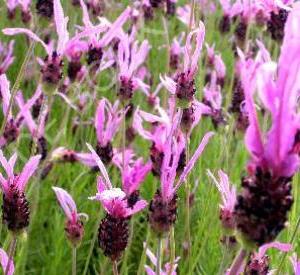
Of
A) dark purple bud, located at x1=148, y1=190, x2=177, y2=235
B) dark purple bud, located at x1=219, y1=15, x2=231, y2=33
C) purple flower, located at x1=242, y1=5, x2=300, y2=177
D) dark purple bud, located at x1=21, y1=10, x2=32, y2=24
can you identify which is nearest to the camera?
purple flower, located at x1=242, y1=5, x2=300, y2=177

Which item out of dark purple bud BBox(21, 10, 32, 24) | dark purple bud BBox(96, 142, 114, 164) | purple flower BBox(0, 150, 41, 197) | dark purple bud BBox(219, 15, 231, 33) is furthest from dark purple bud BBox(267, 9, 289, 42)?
dark purple bud BBox(219, 15, 231, 33)

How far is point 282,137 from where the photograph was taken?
63 cm

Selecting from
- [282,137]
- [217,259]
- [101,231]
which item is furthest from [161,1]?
[282,137]

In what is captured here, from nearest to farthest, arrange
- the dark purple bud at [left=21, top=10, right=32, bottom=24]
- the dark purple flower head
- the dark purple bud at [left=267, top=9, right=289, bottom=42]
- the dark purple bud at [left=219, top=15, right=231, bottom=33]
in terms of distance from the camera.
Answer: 1. the dark purple flower head
2. the dark purple bud at [left=267, top=9, right=289, bottom=42]
3. the dark purple bud at [left=21, top=10, right=32, bottom=24]
4. the dark purple bud at [left=219, top=15, right=231, bottom=33]

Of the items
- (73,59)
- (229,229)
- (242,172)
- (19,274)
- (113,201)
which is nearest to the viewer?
(113,201)

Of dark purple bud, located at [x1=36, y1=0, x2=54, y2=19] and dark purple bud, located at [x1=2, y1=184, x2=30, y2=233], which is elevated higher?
dark purple bud, located at [x1=36, y1=0, x2=54, y2=19]

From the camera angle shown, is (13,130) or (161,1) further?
(161,1)

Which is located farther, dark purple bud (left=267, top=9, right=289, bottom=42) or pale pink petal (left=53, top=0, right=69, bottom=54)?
dark purple bud (left=267, top=9, right=289, bottom=42)

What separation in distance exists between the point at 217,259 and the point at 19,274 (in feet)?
1.88

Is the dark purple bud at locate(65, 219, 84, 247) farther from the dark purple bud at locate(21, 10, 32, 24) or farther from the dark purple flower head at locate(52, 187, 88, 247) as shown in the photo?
the dark purple bud at locate(21, 10, 32, 24)

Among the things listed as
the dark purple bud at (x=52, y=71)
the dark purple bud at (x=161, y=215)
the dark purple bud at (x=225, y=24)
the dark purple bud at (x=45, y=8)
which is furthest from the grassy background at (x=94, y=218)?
the dark purple bud at (x=225, y=24)

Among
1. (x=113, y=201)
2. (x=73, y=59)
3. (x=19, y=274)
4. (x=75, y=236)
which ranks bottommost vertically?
(x=19, y=274)

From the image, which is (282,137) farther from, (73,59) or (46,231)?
(46,231)

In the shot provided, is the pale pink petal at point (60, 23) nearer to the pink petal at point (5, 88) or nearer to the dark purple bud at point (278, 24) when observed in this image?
the pink petal at point (5, 88)
